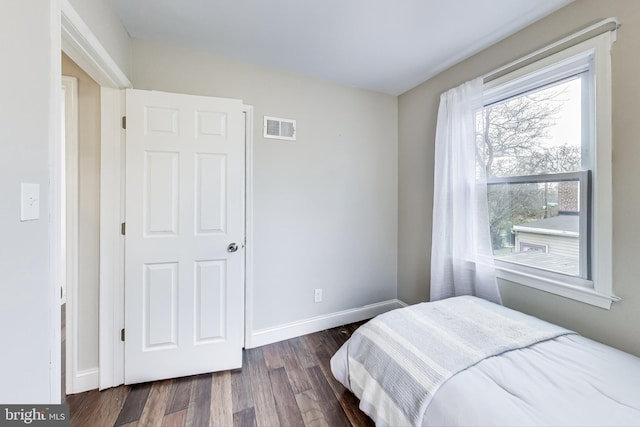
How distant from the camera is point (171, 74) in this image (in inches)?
73.0

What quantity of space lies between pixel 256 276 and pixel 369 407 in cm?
130

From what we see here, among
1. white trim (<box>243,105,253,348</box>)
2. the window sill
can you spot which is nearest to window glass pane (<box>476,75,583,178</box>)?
the window sill

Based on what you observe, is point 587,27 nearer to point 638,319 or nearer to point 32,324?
point 638,319

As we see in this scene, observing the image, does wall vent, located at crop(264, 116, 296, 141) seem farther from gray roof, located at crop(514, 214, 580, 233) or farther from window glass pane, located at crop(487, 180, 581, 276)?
gray roof, located at crop(514, 214, 580, 233)

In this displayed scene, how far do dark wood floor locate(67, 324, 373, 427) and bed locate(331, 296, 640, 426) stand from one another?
267 mm

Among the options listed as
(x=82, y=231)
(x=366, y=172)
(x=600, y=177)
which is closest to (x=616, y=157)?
(x=600, y=177)

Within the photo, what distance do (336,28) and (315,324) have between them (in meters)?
2.44

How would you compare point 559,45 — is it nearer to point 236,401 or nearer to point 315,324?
point 315,324

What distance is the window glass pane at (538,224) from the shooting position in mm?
1494

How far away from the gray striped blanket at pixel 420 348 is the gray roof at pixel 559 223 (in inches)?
24.1

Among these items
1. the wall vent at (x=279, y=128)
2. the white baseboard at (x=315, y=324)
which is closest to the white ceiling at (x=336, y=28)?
the wall vent at (x=279, y=128)

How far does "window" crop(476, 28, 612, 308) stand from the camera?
Answer: 1300mm

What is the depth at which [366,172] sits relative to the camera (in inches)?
102

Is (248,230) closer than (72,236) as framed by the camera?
No
